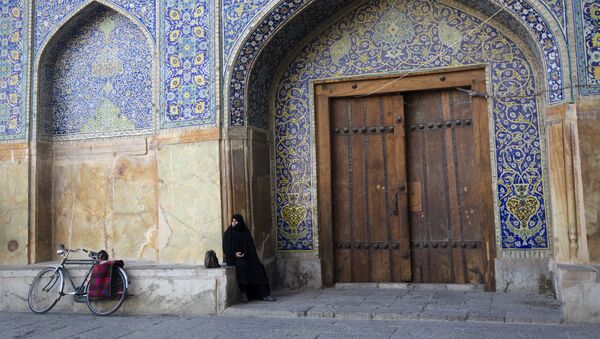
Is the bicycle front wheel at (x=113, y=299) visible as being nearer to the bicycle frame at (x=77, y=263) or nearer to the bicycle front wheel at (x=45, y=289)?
the bicycle frame at (x=77, y=263)

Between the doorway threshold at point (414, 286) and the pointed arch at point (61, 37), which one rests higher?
the pointed arch at point (61, 37)

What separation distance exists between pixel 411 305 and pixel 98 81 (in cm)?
479

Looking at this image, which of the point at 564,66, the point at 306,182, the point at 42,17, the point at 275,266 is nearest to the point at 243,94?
the point at 306,182

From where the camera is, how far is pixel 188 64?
274 inches

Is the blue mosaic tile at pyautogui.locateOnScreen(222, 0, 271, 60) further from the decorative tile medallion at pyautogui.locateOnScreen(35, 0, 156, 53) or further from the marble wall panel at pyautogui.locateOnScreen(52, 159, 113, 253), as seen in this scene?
the marble wall panel at pyautogui.locateOnScreen(52, 159, 113, 253)

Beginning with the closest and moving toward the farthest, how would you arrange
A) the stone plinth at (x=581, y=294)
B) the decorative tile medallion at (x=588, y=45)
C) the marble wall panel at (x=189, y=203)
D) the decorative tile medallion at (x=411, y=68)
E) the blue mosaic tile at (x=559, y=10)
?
1. the stone plinth at (x=581, y=294)
2. the decorative tile medallion at (x=588, y=45)
3. the blue mosaic tile at (x=559, y=10)
4. the decorative tile medallion at (x=411, y=68)
5. the marble wall panel at (x=189, y=203)

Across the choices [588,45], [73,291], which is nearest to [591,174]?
[588,45]

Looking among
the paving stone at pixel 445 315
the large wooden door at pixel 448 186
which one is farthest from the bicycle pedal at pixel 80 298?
the large wooden door at pixel 448 186

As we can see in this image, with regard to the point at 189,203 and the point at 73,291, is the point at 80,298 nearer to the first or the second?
the point at 73,291

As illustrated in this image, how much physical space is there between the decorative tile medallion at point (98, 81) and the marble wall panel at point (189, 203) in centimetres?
89

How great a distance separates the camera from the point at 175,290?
6.44 m

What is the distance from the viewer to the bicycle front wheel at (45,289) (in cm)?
677

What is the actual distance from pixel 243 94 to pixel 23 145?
293cm

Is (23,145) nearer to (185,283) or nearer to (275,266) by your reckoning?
(185,283)
